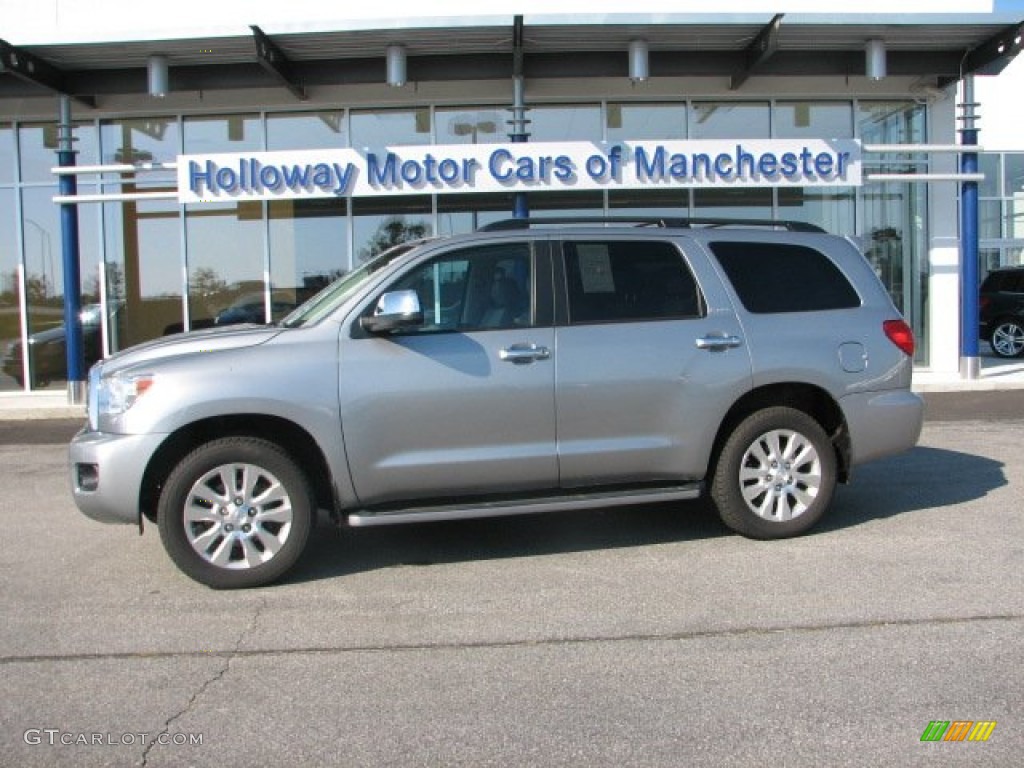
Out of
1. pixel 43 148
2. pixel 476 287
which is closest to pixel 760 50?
pixel 476 287

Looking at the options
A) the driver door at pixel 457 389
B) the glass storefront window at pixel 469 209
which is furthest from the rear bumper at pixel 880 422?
the glass storefront window at pixel 469 209

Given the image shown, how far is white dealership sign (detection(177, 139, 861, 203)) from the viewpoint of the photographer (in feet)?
41.9

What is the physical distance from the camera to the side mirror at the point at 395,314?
5.12 metres

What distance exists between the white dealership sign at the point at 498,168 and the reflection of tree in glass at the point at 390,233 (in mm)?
1801

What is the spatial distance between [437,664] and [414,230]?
1136 cm

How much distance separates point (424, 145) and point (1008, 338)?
11.7 m

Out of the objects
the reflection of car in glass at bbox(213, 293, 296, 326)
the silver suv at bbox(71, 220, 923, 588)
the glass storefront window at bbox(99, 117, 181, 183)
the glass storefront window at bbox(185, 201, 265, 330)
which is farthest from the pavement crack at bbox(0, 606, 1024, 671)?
the glass storefront window at bbox(99, 117, 181, 183)

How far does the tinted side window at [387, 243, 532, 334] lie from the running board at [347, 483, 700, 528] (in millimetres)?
1026

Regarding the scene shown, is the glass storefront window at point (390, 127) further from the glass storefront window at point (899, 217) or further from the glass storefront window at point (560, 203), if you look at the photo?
the glass storefront window at point (899, 217)

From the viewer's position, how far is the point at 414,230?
14852 mm

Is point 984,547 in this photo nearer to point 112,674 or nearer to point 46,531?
point 112,674

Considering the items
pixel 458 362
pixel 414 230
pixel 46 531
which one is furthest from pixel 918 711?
pixel 414 230

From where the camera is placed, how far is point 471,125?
14680 mm

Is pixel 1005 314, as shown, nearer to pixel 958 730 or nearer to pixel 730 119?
pixel 730 119
